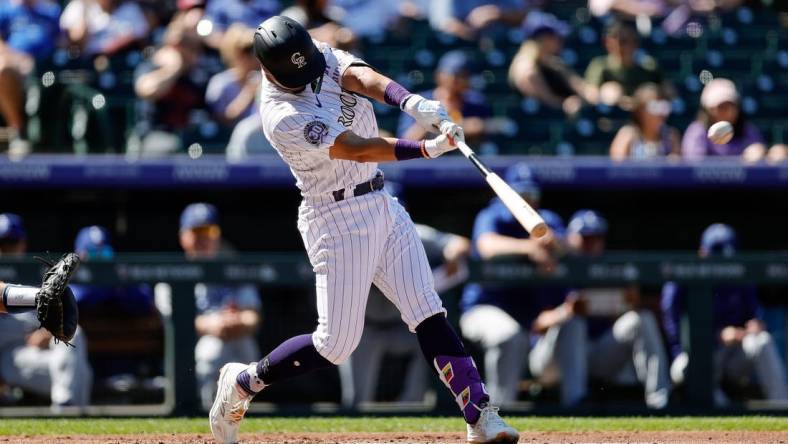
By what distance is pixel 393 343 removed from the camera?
712 cm

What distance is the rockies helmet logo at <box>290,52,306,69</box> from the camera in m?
4.40

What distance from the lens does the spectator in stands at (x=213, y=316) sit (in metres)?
7.00

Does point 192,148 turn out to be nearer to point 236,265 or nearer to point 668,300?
point 236,265

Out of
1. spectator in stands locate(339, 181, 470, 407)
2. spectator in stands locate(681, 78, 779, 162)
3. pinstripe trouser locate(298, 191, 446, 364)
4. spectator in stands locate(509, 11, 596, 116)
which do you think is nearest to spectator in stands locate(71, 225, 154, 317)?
spectator in stands locate(339, 181, 470, 407)

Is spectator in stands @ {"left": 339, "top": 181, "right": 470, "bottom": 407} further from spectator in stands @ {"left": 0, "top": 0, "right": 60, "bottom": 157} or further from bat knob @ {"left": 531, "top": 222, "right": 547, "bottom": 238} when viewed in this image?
bat knob @ {"left": 531, "top": 222, "right": 547, "bottom": 238}

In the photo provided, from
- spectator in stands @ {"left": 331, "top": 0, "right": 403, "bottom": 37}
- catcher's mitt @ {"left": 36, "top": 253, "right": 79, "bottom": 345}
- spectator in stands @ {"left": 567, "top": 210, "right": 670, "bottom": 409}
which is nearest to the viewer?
catcher's mitt @ {"left": 36, "top": 253, "right": 79, "bottom": 345}

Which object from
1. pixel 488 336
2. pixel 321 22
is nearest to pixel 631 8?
pixel 321 22

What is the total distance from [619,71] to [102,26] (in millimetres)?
3544

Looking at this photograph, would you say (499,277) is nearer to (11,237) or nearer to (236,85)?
(236,85)

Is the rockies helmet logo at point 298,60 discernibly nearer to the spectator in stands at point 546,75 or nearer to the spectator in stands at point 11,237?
the spectator in stands at point 11,237

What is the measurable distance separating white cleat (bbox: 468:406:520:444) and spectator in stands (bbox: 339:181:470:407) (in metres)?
2.40

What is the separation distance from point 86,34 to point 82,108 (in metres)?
0.95

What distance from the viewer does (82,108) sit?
27.2ft

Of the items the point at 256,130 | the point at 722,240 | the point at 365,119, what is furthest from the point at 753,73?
the point at 365,119
